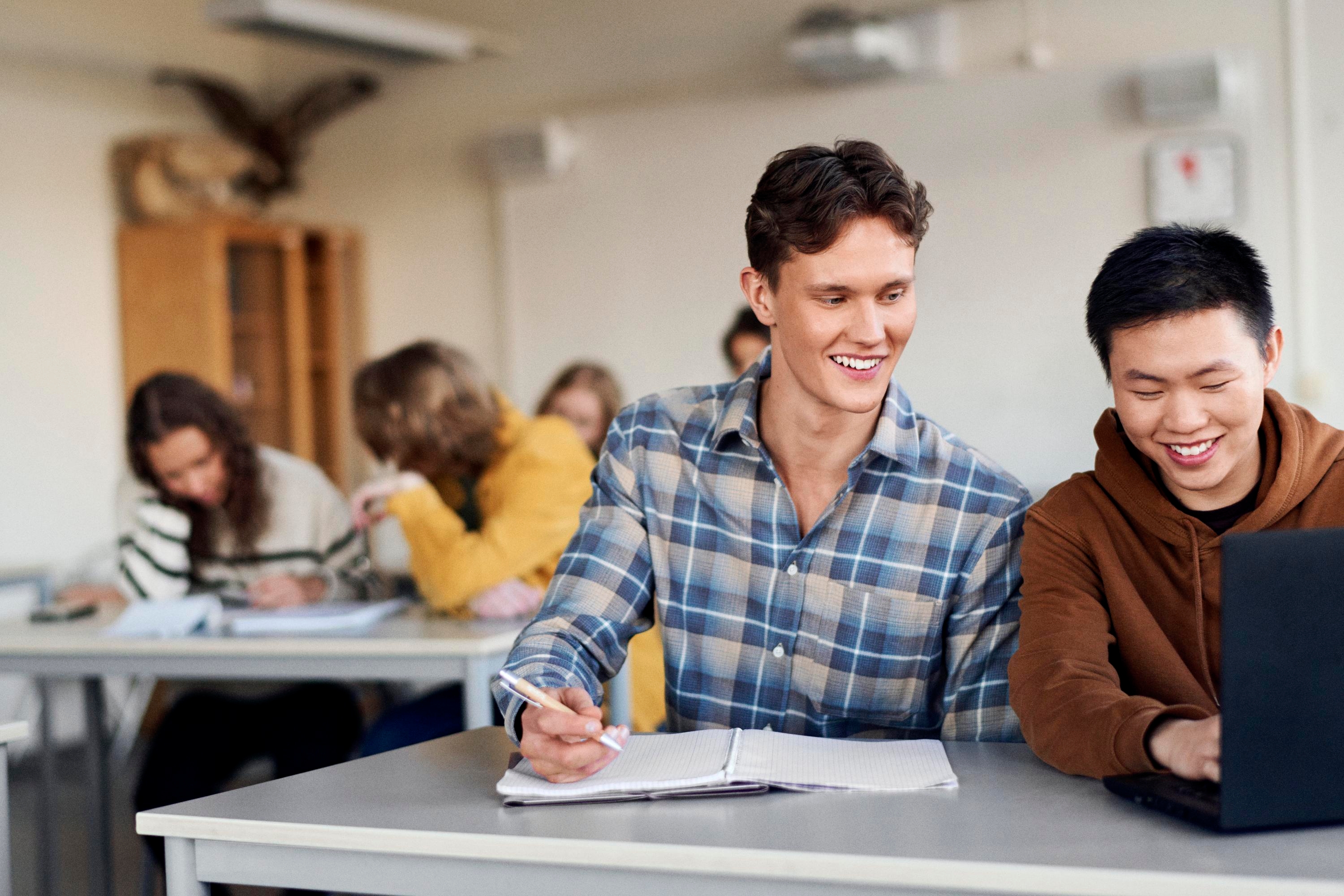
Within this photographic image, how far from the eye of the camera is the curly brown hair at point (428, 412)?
9.17 feet

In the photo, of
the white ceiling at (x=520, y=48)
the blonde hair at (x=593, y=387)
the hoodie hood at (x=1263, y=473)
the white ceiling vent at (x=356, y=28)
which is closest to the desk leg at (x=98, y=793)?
the blonde hair at (x=593, y=387)

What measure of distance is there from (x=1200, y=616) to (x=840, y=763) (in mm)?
402

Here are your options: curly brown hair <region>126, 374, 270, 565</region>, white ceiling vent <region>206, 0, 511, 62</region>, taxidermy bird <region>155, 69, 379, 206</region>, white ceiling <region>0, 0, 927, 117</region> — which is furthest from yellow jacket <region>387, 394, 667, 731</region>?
taxidermy bird <region>155, 69, 379, 206</region>

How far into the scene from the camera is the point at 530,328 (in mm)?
5660

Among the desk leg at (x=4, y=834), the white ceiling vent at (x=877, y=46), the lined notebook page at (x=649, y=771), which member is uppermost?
the white ceiling vent at (x=877, y=46)

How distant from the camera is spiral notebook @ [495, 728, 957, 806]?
123 centimetres

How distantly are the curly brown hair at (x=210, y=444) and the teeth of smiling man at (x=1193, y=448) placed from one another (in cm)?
222

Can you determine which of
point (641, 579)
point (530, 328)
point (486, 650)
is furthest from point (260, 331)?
point (641, 579)

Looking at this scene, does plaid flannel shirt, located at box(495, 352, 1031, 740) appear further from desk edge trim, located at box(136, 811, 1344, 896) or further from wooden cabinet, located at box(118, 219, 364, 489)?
wooden cabinet, located at box(118, 219, 364, 489)

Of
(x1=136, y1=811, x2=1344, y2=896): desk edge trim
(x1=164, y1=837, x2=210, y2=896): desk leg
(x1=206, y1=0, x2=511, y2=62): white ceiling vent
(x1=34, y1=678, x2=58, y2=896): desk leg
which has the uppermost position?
(x1=206, y1=0, x2=511, y2=62): white ceiling vent

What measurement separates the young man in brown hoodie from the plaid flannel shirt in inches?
6.8

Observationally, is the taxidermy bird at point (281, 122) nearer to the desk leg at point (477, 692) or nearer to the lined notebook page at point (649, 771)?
the desk leg at point (477, 692)

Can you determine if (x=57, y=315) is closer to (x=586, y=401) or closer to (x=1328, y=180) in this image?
(x=586, y=401)

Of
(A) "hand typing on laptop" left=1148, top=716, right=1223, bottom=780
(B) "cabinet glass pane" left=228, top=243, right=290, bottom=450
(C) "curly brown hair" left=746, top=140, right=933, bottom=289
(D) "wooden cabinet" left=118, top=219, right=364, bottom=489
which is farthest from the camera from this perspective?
(B) "cabinet glass pane" left=228, top=243, right=290, bottom=450
